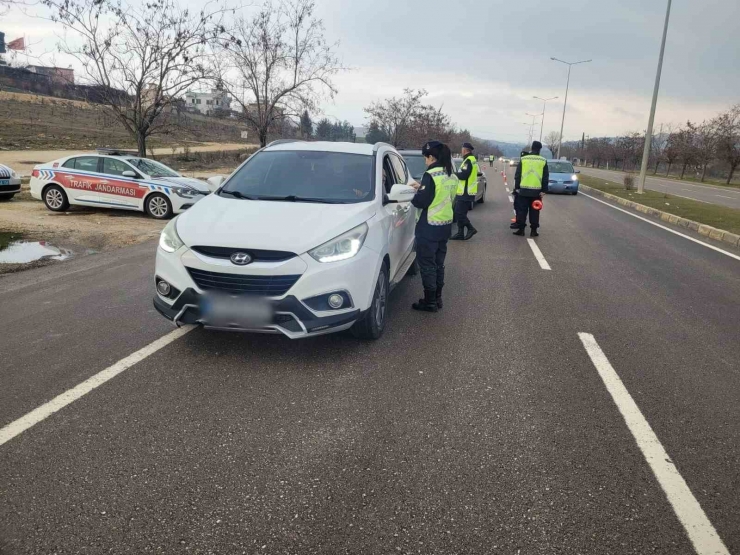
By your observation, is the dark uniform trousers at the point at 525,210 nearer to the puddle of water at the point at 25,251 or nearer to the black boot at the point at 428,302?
the black boot at the point at 428,302

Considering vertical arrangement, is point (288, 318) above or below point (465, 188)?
below

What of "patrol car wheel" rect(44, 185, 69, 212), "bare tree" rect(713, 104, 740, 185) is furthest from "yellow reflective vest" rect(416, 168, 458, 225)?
"bare tree" rect(713, 104, 740, 185)

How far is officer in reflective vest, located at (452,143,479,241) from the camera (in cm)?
971

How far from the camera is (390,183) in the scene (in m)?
5.85

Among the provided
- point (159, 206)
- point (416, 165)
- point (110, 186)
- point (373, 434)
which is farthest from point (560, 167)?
point (373, 434)

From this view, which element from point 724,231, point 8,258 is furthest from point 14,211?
point 724,231

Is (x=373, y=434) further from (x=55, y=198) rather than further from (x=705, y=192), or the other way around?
(x=705, y=192)

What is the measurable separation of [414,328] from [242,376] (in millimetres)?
1896

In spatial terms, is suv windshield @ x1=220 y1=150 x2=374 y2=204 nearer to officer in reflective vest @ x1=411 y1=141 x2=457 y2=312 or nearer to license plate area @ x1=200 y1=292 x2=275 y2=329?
officer in reflective vest @ x1=411 y1=141 x2=457 y2=312

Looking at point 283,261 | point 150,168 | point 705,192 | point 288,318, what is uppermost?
point 150,168

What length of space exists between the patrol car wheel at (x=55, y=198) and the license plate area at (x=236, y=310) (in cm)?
1114

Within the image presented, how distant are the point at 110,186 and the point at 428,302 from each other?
1005 cm

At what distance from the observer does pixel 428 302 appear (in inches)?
232

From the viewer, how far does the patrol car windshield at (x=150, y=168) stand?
13078mm
